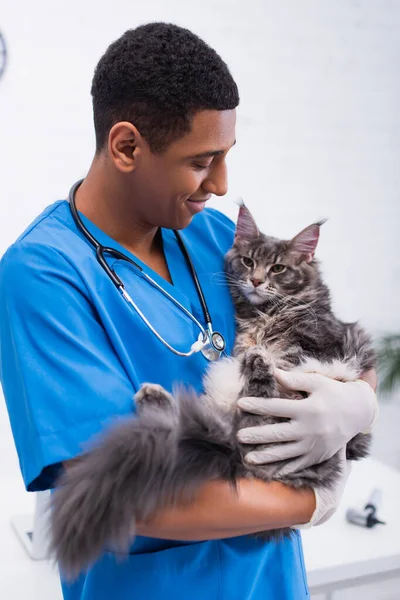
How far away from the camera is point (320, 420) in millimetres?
1205

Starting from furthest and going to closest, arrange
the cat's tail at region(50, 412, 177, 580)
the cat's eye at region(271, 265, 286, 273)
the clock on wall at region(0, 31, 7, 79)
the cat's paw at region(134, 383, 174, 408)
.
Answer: the clock on wall at region(0, 31, 7, 79) < the cat's eye at region(271, 265, 286, 273) < the cat's paw at region(134, 383, 174, 408) < the cat's tail at region(50, 412, 177, 580)

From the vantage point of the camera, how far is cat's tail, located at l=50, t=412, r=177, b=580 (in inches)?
38.3

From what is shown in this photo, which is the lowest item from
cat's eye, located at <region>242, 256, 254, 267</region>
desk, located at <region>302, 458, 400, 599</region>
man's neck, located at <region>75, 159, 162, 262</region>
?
desk, located at <region>302, 458, 400, 599</region>

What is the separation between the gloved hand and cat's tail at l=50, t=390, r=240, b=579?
0.52ft

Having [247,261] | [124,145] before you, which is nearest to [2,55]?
[247,261]

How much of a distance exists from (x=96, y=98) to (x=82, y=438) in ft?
2.05

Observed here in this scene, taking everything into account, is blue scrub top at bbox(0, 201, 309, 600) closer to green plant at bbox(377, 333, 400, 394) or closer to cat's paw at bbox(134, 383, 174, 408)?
cat's paw at bbox(134, 383, 174, 408)

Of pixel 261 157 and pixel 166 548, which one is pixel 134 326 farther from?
pixel 261 157

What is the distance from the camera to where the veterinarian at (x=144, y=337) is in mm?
1037

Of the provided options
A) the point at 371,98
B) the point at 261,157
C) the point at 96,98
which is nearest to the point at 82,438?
the point at 96,98

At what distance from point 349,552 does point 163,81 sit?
1350mm

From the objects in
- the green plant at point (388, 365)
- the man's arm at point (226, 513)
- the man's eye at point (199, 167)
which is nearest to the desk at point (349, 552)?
the green plant at point (388, 365)

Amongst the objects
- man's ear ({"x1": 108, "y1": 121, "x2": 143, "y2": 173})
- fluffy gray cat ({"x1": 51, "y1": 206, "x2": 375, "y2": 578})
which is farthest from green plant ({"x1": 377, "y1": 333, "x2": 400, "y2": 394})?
man's ear ({"x1": 108, "y1": 121, "x2": 143, "y2": 173})

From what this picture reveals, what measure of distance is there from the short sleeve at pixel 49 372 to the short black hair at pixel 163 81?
30cm
